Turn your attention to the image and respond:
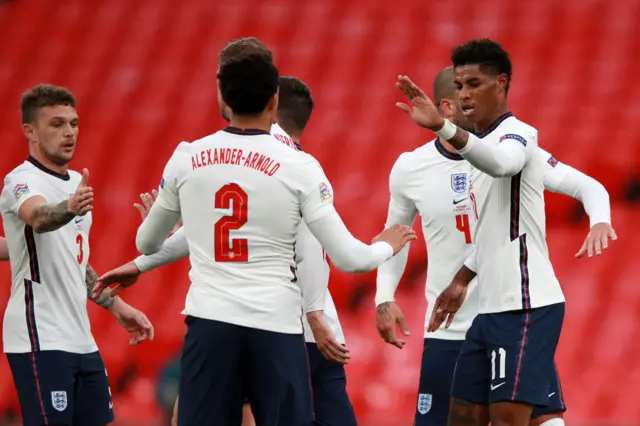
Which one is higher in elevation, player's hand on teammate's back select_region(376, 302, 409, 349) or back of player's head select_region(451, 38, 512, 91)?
back of player's head select_region(451, 38, 512, 91)

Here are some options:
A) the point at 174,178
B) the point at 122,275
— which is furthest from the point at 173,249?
the point at 174,178

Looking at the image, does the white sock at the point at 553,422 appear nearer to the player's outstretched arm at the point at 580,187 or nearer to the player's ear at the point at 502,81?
the player's outstretched arm at the point at 580,187

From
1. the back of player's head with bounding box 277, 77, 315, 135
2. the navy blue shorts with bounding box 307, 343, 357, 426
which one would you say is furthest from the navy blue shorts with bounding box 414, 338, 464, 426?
the back of player's head with bounding box 277, 77, 315, 135

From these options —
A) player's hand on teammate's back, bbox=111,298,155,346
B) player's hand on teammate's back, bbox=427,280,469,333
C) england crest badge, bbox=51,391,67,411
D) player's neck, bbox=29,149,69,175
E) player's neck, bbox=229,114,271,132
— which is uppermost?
player's neck, bbox=229,114,271,132

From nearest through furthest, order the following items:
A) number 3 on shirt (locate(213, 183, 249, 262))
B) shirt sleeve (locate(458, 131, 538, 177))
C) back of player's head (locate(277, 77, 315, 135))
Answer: number 3 on shirt (locate(213, 183, 249, 262)), shirt sleeve (locate(458, 131, 538, 177)), back of player's head (locate(277, 77, 315, 135))

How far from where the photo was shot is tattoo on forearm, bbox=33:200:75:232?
5.24 metres

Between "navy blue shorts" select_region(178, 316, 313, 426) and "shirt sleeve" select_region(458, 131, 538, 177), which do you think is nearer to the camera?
"navy blue shorts" select_region(178, 316, 313, 426)

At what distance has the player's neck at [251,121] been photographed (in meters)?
4.42

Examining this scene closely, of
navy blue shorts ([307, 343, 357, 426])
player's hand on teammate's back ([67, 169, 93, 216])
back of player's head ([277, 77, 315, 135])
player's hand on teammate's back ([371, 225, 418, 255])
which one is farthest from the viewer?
back of player's head ([277, 77, 315, 135])

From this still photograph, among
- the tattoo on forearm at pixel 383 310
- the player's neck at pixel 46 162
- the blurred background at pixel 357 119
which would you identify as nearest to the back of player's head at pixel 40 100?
the player's neck at pixel 46 162

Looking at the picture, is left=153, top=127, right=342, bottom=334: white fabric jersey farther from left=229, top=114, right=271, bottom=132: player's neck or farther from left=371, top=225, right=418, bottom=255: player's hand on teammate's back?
left=371, top=225, right=418, bottom=255: player's hand on teammate's back

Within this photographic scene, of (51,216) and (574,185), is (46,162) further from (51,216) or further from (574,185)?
(574,185)

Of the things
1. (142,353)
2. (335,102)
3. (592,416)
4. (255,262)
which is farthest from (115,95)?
(255,262)

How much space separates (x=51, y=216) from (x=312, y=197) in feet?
5.05
